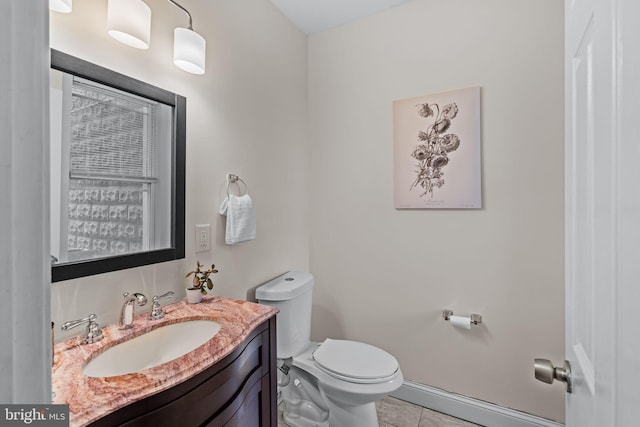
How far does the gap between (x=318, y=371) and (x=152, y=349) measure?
2.68 feet

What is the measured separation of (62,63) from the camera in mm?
949

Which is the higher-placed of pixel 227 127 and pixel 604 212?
pixel 227 127

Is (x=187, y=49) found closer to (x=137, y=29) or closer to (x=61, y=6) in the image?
(x=137, y=29)

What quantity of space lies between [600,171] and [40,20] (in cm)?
78

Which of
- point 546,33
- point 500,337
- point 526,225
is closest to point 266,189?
point 526,225

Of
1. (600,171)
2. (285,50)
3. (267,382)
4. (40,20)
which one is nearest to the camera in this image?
(40,20)

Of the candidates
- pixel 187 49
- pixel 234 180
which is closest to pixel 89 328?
pixel 234 180

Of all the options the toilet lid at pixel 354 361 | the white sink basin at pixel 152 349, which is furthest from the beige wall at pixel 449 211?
the white sink basin at pixel 152 349

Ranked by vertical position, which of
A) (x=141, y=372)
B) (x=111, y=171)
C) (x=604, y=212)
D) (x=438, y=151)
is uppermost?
(x=438, y=151)

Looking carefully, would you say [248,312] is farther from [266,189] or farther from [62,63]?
[62,63]

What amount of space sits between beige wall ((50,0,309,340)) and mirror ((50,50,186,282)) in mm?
53

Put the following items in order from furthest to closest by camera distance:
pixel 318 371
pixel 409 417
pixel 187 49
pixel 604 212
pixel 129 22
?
pixel 409 417 → pixel 318 371 → pixel 187 49 → pixel 129 22 → pixel 604 212

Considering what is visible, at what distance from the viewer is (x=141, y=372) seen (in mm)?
772

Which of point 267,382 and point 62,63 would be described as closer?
point 62,63
